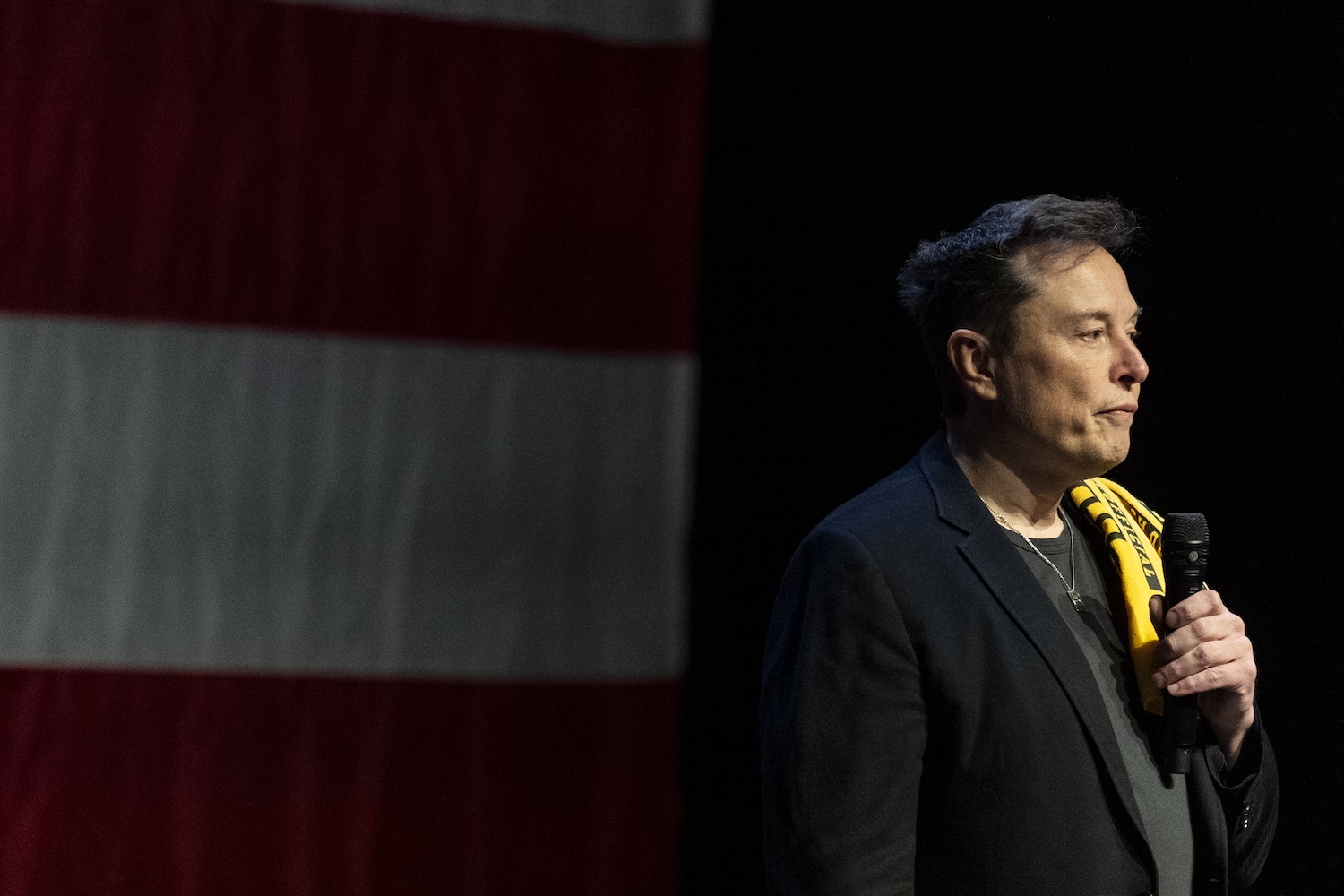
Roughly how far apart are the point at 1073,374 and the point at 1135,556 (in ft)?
0.61

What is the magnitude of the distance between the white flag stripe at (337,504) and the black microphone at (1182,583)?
2.18 ft

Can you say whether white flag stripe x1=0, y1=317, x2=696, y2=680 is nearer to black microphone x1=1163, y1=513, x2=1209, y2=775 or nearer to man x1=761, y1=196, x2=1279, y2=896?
man x1=761, y1=196, x2=1279, y2=896

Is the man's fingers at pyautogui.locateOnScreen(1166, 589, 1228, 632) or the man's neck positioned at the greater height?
the man's neck

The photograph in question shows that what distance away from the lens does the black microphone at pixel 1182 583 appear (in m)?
1.03

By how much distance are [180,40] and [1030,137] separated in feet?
3.39

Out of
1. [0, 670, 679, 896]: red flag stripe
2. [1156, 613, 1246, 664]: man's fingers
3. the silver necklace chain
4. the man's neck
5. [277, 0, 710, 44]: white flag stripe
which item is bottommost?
[0, 670, 679, 896]: red flag stripe

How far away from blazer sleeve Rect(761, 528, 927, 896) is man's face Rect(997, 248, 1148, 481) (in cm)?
22

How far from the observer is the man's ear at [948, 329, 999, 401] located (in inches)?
45.5

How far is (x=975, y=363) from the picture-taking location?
3.83 ft

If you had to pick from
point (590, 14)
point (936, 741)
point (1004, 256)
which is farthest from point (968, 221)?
point (936, 741)

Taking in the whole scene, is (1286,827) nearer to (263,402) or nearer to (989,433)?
(989,433)

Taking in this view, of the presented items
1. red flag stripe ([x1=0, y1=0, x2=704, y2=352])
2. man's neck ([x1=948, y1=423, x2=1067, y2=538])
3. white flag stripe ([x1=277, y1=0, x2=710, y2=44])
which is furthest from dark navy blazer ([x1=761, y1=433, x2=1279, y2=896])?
white flag stripe ([x1=277, y1=0, x2=710, y2=44])

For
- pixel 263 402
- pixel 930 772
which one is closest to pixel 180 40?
pixel 263 402

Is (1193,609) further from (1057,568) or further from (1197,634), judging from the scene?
(1057,568)
